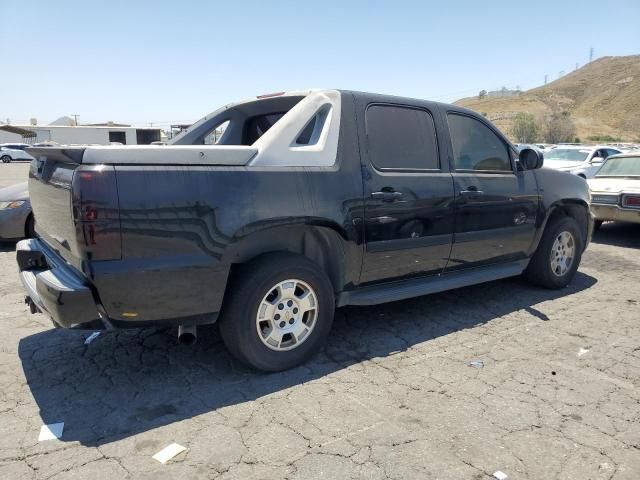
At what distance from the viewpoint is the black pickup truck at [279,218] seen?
289cm

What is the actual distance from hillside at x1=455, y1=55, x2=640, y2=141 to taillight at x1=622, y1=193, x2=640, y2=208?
215ft

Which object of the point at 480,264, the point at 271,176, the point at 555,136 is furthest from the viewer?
the point at 555,136

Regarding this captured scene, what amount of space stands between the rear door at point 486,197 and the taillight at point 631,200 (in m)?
4.16

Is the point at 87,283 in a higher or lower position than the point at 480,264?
higher

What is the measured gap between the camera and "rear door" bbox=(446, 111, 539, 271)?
14.8ft

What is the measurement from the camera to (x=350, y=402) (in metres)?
3.18

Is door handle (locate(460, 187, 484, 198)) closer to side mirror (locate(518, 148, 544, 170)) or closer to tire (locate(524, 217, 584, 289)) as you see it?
side mirror (locate(518, 148, 544, 170))

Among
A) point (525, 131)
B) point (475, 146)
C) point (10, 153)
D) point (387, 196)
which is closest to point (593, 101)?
point (525, 131)

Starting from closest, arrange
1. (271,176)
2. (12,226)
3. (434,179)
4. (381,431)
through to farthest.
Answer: (381,431) → (271,176) → (434,179) → (12,226)

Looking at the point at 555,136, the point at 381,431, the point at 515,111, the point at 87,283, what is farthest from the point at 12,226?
the point at 515,111

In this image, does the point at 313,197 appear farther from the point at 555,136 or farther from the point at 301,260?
the point at 555,136

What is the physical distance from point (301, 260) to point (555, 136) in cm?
6679

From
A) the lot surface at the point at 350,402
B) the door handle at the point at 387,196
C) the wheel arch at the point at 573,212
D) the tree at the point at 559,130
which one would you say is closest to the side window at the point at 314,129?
the door handle at the point at 387,196

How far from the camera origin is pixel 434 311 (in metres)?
4.91
